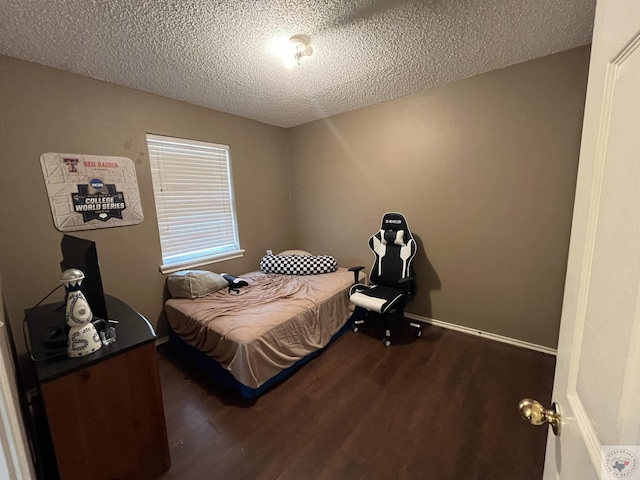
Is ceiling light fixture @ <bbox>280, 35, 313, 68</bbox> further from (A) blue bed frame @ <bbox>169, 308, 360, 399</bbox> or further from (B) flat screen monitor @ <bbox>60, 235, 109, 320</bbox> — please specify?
(A) blue bed frame @ <bbox>169, 308, 360, 399</bbox>

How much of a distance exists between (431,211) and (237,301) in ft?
7.08

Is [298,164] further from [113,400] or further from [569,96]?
[113,400]

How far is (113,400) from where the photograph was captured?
119 cm

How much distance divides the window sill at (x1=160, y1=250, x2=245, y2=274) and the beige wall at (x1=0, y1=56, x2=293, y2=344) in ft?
0.23

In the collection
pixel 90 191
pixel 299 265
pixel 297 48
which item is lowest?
pixel 299 265

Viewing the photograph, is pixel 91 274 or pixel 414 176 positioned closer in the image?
pixel 91 274

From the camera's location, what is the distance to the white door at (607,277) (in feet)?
1.25

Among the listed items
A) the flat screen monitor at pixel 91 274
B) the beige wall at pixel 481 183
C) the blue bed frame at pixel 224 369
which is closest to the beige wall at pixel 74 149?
the blue bed frame at pixel 224 369

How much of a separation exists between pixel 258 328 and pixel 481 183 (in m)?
2.34

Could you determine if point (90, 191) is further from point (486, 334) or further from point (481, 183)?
point (486, 334)

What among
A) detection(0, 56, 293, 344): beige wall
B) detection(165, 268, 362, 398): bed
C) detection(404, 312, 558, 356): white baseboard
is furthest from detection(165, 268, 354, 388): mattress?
detection(404, 312, 558, 356): white baseboard

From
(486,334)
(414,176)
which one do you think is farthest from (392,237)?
(486,334)

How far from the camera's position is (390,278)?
9.05 feet

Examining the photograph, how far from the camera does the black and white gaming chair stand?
2471 millimetres
